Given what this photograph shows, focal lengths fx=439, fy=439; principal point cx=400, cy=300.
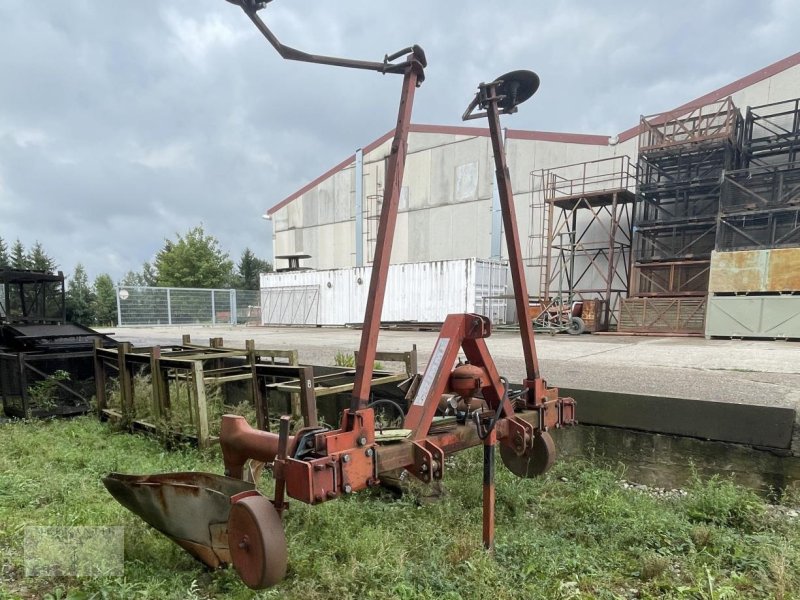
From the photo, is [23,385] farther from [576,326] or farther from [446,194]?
[446,194]

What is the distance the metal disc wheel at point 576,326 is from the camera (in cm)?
1511

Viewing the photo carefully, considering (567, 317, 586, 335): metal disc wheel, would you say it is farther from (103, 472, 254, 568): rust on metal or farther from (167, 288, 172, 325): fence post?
(167, 288, 172, 325): fence post

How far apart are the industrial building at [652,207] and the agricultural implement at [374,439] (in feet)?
41.3

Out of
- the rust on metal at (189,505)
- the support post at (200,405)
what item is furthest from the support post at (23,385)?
the rust on metal at (189,505)

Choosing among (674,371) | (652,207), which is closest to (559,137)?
(652,207)

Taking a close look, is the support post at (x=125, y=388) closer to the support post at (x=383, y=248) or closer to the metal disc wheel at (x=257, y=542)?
the metal disc wheel at (x=257, y=542)

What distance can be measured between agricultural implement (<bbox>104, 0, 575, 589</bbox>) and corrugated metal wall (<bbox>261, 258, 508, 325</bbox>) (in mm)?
13680

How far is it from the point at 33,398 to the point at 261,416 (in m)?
3.98

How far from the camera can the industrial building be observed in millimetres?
12688

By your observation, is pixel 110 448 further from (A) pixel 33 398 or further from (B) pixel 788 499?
Result: (B) pixel 788 499

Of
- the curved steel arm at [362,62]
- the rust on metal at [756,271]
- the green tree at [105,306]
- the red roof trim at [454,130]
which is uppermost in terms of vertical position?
the red roof trim at [454,130]

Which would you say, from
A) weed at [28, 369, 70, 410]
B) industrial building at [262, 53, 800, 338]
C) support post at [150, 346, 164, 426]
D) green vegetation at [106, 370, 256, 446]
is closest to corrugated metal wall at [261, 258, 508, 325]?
industrial building at [262, 53, 800, 338]

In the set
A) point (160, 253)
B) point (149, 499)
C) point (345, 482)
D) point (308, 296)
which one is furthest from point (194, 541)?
point (160, 253)

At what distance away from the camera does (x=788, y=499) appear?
3.27 meters
